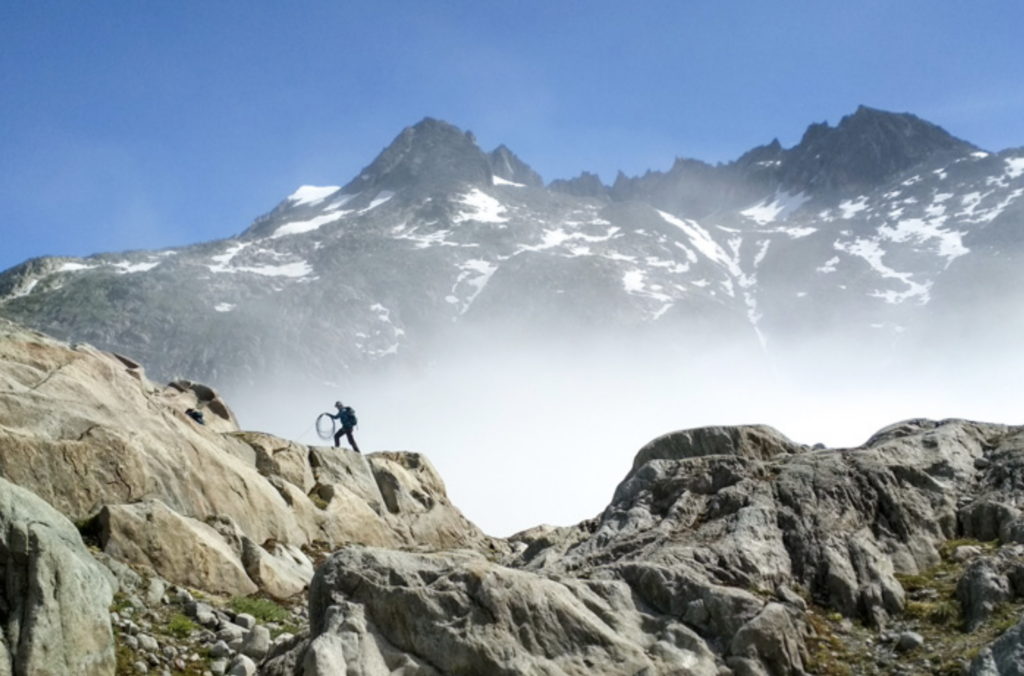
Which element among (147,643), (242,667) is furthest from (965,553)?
(147,643)

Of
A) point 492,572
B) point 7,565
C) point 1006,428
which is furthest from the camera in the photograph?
point 1006,428

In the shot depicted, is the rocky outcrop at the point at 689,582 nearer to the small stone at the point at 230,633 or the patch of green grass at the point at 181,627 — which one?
the small stone at the point at 230,633

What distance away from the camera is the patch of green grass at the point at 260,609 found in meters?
21.6

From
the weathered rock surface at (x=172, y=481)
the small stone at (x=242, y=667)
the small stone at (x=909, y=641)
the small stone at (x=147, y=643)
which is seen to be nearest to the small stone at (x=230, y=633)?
the small stone at (x=242, y=667)

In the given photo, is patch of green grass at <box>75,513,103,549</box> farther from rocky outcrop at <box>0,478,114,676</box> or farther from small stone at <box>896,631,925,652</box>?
small stone at <box>896,631,925,652</box>

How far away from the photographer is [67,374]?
29234 millimetres

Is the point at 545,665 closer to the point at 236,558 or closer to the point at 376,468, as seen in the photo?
the point at 236,558

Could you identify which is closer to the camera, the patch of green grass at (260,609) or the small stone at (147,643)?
the small stone at (147,643)

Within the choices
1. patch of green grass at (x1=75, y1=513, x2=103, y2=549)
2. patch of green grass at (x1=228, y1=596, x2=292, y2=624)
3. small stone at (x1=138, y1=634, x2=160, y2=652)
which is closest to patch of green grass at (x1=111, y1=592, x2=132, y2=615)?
small stone at (x1=138, y1=634, x2=160, y2=652)

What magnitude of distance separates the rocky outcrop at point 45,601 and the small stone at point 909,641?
14.1 m

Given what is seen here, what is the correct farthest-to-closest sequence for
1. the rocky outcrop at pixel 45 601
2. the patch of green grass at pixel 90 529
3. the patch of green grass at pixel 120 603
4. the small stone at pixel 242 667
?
the patch of green grass at pixel 90 529, the patch of green grass at pixel 120 603, the small stone at pixel 242 667, the rocky outcrop at pixel 45 601

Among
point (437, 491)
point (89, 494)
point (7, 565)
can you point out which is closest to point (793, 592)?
point (7, 565)

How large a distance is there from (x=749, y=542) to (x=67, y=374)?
873 inches

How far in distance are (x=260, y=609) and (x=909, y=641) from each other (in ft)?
47.2
